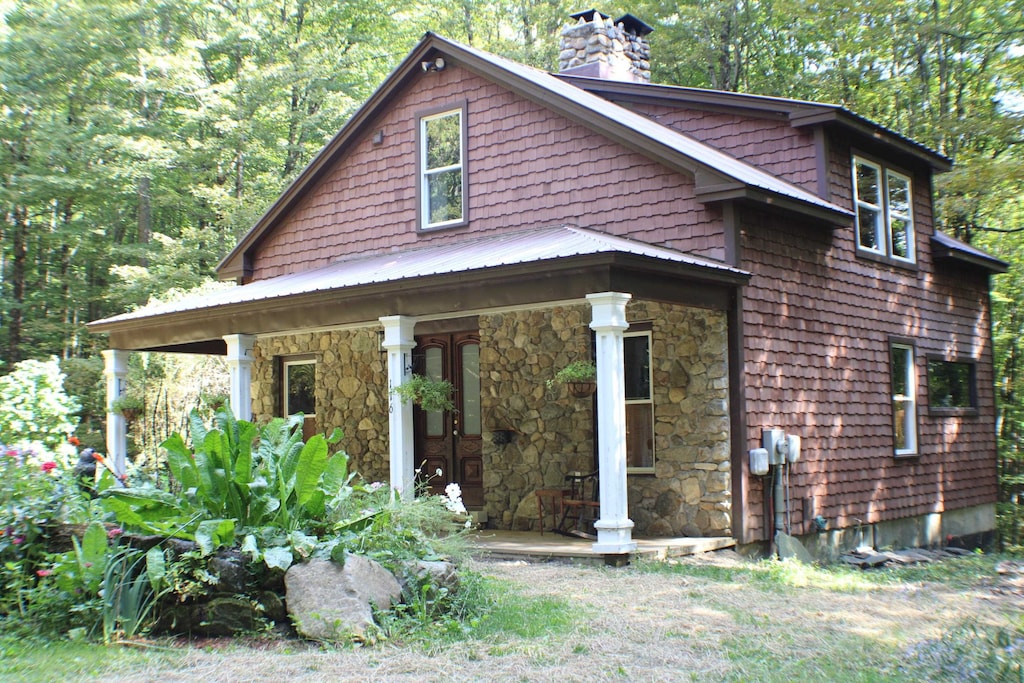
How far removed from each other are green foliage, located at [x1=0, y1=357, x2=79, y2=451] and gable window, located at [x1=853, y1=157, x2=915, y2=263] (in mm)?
10610

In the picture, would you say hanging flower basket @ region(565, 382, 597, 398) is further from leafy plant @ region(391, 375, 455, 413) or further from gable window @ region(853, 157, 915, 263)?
gable window @ region(853, 157, 915, 263)

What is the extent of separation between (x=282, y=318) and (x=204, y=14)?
627 inches

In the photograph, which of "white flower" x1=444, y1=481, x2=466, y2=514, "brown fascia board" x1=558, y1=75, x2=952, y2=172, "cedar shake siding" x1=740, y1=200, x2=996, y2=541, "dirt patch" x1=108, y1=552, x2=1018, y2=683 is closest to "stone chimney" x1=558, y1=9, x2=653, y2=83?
"brown fascia board" x1=558, y1=75, x2=952, y2=172

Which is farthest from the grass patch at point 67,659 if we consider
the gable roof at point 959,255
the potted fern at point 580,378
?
the gable roof at point 959,255

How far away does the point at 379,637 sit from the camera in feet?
18.2

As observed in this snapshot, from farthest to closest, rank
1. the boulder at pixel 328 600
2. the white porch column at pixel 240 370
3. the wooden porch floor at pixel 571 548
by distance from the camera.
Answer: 1. the white porch column at pixel 240 370
2. the wooden porch floor at pixel 571 548
3. the boulder at pixel 328 600

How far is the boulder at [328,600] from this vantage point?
5.52 metres

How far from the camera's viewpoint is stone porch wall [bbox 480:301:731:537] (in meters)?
9.62

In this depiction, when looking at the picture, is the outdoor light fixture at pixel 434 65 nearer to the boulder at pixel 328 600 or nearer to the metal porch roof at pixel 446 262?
the metal porch roof at pixel 446 262

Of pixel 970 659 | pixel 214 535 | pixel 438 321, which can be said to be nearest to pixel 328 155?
pixel 438 321

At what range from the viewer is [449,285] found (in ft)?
30.5

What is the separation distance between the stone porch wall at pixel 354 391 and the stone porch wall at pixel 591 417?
174cm

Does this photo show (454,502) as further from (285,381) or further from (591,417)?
(285,381)

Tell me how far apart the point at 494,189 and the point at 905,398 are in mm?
5816
